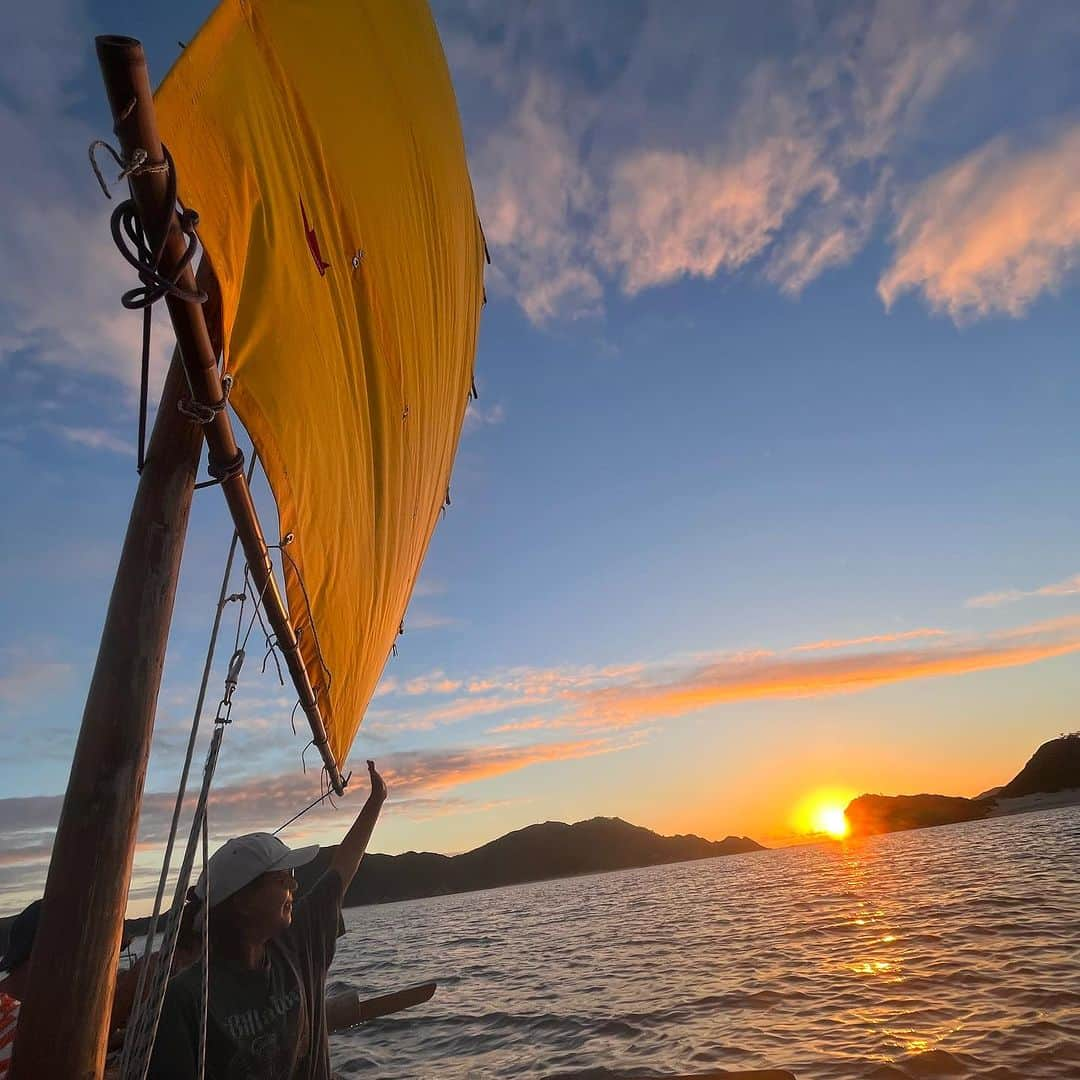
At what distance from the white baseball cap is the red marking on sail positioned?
2.93m

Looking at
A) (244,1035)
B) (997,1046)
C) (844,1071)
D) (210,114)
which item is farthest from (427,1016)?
(210,114)

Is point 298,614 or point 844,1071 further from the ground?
point 298,614

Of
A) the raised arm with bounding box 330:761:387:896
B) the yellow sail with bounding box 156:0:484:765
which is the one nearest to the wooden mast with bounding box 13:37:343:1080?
the yellow sail with bounding box 156:0:484:765

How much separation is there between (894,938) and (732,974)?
462 cm

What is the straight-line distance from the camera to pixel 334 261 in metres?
3.33

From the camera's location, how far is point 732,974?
1443cm

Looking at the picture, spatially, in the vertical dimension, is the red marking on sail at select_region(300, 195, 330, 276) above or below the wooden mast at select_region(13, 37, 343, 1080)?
above

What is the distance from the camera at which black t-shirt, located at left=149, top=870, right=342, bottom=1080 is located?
304cm

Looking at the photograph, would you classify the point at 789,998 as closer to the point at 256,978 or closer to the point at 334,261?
the point at 256,978

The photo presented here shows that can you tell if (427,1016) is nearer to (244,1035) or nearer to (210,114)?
(244,1035)

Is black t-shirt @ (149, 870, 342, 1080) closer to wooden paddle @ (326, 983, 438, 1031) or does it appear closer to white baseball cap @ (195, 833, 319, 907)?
white baseball cap @ (195, 833, 319, 907)

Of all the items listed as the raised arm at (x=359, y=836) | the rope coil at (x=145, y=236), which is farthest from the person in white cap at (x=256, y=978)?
the rope coil at (x=145, y=236)

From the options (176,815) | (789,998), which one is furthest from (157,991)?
(789,998)

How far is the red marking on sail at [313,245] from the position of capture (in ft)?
9.73
